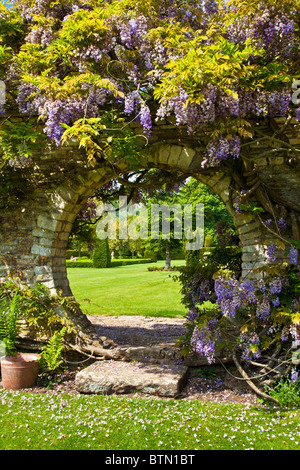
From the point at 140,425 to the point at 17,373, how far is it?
180cm

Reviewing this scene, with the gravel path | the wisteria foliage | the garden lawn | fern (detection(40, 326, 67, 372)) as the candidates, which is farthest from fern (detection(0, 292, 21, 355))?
the garden lawn

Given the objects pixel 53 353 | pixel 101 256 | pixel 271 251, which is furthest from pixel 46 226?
pixel 101 256

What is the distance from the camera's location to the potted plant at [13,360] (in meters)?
4.16

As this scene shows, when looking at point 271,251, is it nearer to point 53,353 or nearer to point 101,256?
point 53,353

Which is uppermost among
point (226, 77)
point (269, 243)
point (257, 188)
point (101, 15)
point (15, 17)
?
point (15, 17)

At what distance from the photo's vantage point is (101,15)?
4.21 meters

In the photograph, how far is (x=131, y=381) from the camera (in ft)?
13.0

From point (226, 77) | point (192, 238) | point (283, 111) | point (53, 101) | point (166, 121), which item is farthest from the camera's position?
point (192, 238)

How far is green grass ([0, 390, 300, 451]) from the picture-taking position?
2.85m

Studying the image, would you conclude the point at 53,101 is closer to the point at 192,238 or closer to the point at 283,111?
the point at 283,111
